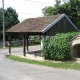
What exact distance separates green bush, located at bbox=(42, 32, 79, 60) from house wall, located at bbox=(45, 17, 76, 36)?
189cm

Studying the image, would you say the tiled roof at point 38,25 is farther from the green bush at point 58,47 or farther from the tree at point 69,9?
the tree at point 69,9

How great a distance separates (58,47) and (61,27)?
4.87m

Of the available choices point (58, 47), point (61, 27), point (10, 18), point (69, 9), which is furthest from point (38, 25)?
point (10, 18)

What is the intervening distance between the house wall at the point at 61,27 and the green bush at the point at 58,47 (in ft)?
6.19

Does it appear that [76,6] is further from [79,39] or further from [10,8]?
[79,39]

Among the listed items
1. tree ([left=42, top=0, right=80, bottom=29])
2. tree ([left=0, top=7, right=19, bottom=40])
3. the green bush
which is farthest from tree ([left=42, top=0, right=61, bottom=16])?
the green bush

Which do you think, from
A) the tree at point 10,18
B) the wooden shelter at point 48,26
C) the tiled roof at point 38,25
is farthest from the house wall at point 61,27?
the tree at point 10,18

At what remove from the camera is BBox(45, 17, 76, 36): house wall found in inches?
864

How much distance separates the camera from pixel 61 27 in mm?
23266

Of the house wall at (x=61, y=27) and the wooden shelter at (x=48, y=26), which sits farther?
the house wall at (x=61, y=27)

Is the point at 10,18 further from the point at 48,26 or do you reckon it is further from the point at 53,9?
the point at 48,26

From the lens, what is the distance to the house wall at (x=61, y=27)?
72.0ft

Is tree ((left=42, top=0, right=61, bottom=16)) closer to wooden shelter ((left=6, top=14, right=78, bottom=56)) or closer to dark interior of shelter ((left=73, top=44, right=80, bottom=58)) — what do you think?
wooden shelter ((left=6, top=14, right=78, bottom=56))

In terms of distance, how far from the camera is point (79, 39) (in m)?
19.4
